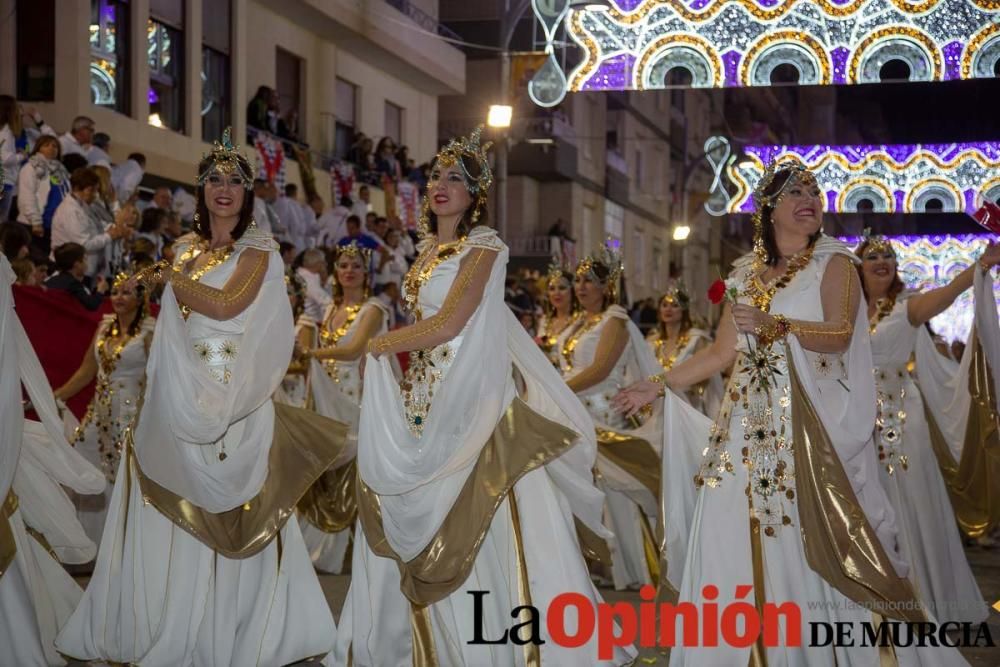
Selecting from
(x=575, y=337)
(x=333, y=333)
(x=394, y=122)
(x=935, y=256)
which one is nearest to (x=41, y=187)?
(x=333, y=333)

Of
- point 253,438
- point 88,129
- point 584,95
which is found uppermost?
point 584,95

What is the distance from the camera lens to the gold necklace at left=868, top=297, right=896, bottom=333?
8031 millimetres

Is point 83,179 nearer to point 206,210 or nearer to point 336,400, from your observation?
point 336,400

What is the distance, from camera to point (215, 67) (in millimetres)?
20203

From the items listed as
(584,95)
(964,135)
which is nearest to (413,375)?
(964,135)

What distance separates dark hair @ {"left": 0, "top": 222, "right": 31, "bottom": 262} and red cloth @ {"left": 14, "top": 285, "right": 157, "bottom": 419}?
238 mm

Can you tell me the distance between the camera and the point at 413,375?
6.10m

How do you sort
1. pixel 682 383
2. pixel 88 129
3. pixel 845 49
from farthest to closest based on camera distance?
pixel 88 129
pixel 845 49
pixel 682 383

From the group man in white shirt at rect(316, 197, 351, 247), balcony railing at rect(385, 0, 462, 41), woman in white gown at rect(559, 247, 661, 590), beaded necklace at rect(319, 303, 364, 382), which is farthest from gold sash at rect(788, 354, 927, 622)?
balcony railing at rect(385, 0, 462, 41)

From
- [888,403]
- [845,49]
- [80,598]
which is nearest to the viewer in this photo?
[80,598]

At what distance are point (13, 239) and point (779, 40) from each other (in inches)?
245

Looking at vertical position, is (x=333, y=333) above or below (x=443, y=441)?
above

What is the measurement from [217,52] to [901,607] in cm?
1670

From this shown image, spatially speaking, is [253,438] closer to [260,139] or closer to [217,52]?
[260,139]
